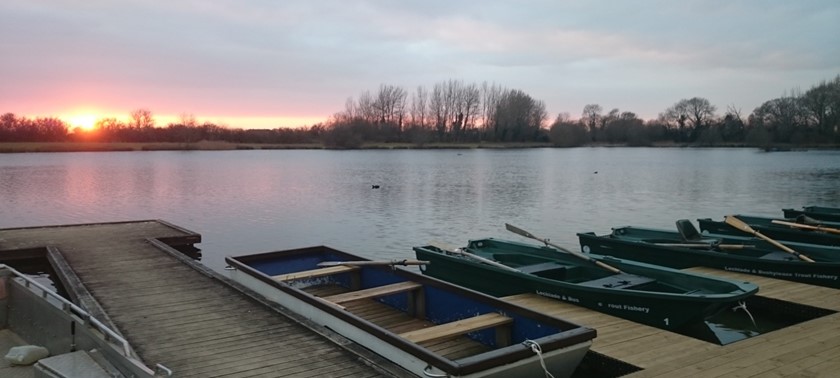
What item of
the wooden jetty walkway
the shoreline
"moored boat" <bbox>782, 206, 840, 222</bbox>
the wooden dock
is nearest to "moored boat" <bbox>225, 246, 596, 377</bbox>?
the wooden jetty walkway

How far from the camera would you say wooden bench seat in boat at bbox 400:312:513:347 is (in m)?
5.28

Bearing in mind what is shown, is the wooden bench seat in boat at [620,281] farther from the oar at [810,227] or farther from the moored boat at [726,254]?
the oar at [810,227]

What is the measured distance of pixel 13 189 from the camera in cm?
2720

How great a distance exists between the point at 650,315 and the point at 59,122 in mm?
94781

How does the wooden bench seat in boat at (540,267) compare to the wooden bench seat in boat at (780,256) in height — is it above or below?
below

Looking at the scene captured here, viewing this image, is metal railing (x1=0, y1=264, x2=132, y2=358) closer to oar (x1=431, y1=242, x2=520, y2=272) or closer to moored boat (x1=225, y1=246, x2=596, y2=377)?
moored boat (x1=225, y1=246, x2=596, y2=377)

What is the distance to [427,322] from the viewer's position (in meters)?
6.73

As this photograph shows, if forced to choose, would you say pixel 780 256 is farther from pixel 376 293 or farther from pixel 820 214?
pixel 376 293

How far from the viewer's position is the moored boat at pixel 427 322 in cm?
452

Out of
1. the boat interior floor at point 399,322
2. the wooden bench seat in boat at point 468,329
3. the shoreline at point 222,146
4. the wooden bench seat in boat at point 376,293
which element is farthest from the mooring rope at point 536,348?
the shoreline at point 222,146

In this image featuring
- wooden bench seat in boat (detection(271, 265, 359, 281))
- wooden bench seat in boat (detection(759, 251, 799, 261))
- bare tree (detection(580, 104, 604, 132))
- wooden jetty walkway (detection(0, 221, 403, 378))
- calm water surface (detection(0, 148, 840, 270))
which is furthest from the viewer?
bare tree (detection(580, 104, 604, 132))

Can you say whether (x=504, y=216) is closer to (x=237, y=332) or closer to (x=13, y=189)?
(x=237, y=332)

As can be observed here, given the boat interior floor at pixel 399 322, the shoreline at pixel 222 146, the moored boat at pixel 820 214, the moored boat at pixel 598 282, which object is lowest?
the boat interior floor at pixel 399 322

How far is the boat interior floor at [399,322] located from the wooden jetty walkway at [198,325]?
1.04 m
